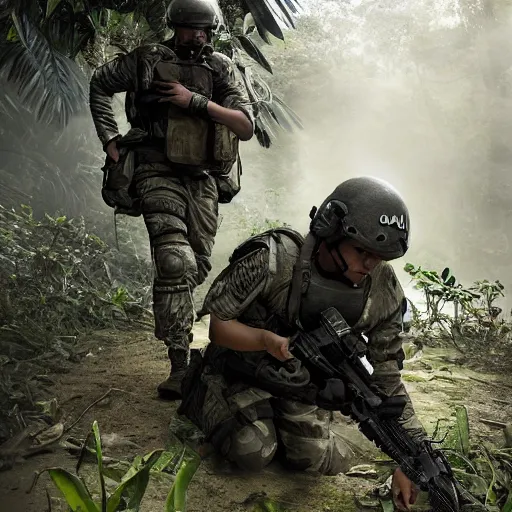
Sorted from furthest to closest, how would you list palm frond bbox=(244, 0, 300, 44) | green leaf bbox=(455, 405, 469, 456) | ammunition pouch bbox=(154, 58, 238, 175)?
palm frond bbox=(244, 0, 300, 44) → ammunition pouch bbox=(154, 58, 238, 175) → green leaf bbox=(455, 405, 469, 456)

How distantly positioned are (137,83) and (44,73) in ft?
7.42

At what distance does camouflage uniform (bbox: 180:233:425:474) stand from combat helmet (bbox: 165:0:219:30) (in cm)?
111

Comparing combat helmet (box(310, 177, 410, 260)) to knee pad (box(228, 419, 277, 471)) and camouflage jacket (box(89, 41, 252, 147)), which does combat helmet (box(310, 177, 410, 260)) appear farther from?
camouflage jacket (box(89, 41, 252, 147))

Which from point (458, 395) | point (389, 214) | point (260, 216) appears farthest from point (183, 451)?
point (260, 216)

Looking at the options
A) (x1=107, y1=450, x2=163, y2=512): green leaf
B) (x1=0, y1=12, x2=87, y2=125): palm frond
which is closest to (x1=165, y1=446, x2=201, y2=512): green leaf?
(x1=107, y1=450, x2=163, y2=512): green leaf

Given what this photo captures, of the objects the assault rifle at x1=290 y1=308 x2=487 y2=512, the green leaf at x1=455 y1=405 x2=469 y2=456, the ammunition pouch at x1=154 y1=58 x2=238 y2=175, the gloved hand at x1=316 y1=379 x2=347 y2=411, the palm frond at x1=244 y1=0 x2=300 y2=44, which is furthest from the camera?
the palm frond at x1=244 y1=0 x2=300 y2=44

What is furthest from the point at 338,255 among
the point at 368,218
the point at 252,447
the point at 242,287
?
the point at 252,447

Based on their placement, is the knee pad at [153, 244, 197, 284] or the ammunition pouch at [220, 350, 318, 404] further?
the knee pad at [153, 244, 197, 284]

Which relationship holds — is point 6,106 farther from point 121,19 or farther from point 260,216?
point 260,216

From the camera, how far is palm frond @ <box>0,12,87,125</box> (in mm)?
4359

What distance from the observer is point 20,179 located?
20.5 feet

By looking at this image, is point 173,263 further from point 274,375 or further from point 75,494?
point 75,494

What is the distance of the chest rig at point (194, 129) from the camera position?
273cm

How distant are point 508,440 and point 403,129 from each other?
7543mm
